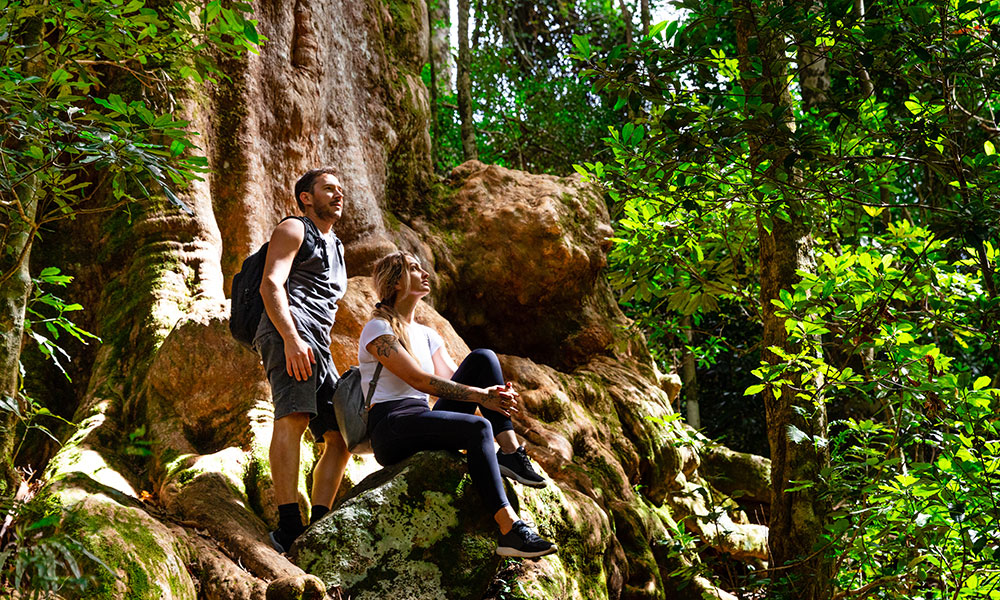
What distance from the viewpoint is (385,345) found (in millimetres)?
4402

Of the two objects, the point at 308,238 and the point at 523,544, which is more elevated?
the point at 308,238

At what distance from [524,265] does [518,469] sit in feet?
14.1

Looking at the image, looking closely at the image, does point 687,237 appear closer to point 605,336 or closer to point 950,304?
point 950,304

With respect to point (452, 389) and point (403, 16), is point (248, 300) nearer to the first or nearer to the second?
point (452, 389)

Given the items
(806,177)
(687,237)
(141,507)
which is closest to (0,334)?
(141,507)

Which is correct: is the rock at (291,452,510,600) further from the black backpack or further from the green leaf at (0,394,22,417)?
the green leaf at (0,394,22,417)

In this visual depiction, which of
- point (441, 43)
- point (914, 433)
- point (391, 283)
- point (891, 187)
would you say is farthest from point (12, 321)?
point (441, 43)

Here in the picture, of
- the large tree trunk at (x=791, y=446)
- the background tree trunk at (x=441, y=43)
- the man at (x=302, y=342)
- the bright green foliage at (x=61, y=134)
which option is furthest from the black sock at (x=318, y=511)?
the background tree trunk at (x=441, y=43)

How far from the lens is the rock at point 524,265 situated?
8602 mm

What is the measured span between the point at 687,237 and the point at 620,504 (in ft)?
7.53

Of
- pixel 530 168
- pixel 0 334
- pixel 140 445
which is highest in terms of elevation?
pixel 530 168

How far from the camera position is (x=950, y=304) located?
15.6 feet

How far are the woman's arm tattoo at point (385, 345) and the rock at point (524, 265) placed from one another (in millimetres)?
3701

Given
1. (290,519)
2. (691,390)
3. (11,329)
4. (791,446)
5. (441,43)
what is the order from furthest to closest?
(441,43) < (691,390) < (791,446) < (290,519) < (11,329)
